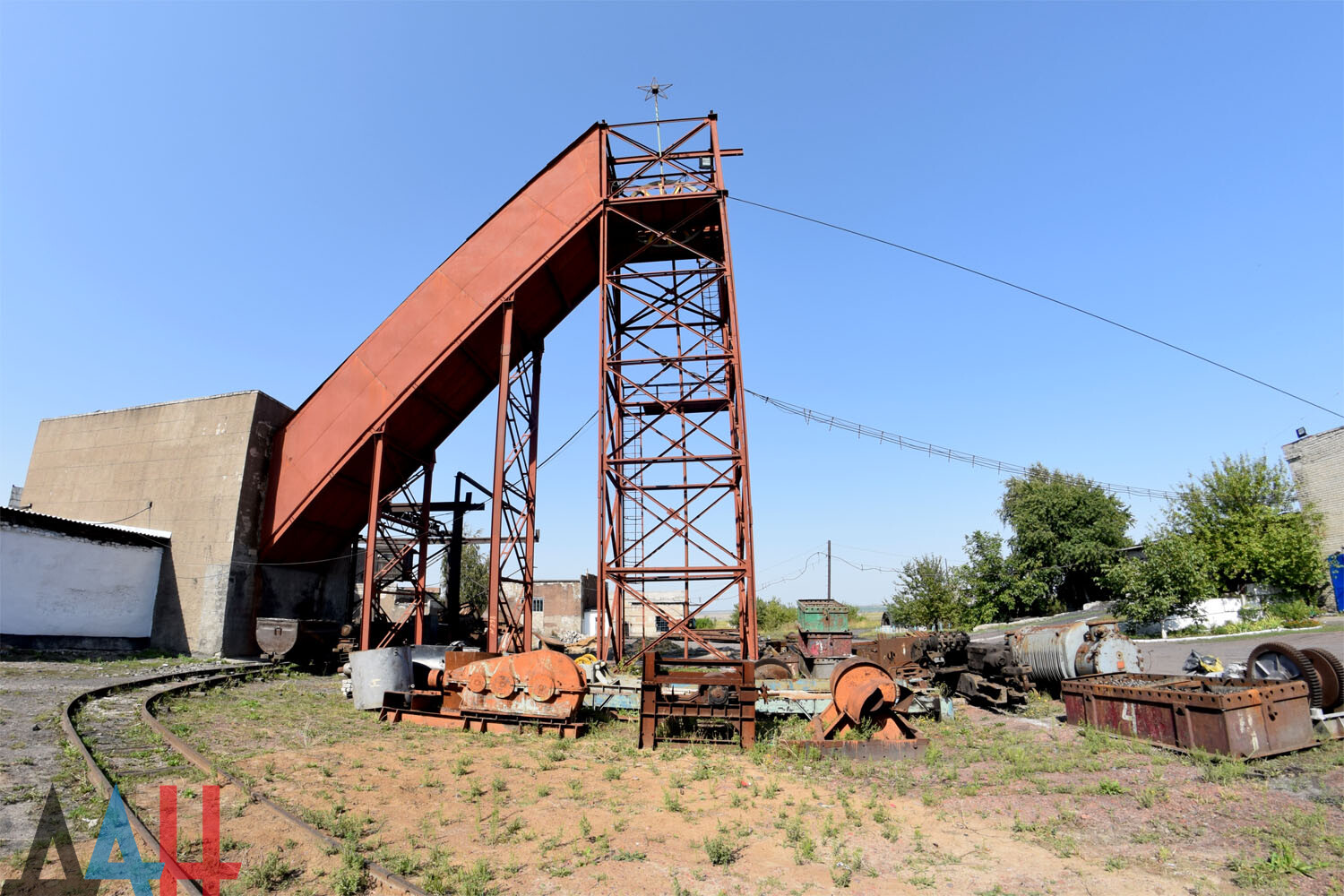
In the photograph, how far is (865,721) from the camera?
Answer: 8.09m

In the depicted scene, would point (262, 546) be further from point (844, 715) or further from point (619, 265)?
point (844, 715)

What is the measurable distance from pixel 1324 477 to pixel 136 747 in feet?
138

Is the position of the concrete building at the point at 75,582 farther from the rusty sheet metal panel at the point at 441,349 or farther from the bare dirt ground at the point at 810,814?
the bare dirt ground at the point at 810,814

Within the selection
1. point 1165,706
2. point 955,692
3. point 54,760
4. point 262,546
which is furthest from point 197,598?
point 1165,706

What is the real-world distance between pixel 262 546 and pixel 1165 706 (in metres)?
20.0

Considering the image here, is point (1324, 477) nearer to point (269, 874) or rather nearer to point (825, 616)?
point (825, 616)

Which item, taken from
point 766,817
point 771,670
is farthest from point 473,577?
point 766,817

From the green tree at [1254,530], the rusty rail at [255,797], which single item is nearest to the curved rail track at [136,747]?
the rusty rail at [255,797]

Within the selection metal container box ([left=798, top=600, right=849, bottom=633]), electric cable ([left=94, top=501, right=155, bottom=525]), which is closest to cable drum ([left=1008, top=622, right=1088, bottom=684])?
metal container box ([left=798, top=600, right=849, bottom=633])

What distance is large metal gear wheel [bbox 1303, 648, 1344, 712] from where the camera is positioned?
7598 millimetres

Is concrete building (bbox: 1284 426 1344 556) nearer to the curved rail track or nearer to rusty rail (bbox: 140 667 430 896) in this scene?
rusty rail (bbox: 140 667 430 896)

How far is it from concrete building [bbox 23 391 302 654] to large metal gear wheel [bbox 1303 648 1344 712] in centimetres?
2163

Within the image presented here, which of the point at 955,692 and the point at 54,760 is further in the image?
the point at 955,692

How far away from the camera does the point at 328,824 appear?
5.15 metres
